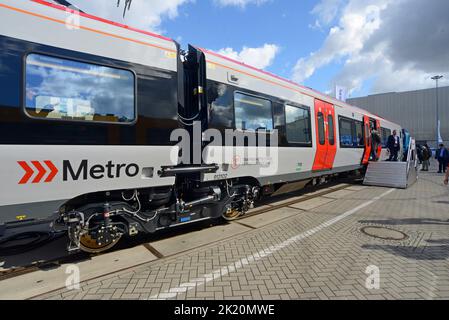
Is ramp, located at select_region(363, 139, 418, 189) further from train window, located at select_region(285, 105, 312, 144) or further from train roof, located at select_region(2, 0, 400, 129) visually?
train window, located at select_region(285, 105, 312, 144)

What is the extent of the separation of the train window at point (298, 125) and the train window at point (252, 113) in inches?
31.6

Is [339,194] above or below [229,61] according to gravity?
below

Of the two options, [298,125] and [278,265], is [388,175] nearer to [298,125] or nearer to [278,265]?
[298,125]

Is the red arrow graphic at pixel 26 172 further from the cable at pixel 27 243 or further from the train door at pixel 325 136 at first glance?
the train door at pixel 325 136

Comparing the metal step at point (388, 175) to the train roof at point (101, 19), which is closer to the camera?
the train roof at point (101, 19)

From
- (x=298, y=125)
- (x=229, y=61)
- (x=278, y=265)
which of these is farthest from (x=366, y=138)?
(x=278, y=265)

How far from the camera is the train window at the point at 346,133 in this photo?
31.5 ft

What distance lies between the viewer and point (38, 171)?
2965mm

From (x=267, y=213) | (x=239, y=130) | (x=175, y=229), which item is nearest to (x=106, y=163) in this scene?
(x=175, y=229)

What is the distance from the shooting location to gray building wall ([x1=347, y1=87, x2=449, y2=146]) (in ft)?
182

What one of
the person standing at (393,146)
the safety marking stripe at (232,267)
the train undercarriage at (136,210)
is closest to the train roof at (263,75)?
the train undercarriage at (136,210)

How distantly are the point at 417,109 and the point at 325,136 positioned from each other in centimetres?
6450
